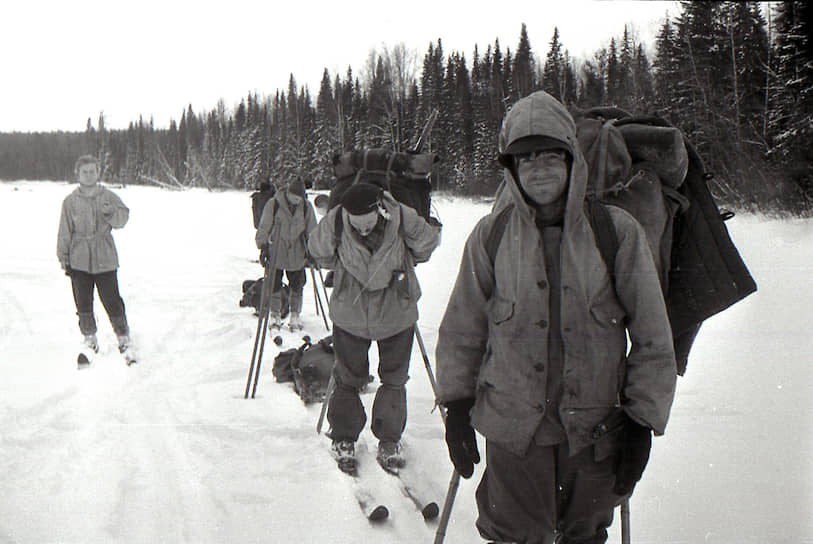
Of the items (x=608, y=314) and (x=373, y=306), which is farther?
(x=373, y=306)

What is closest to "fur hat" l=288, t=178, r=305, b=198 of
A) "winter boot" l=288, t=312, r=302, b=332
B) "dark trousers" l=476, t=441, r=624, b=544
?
"winter boot" l=288, t=312, r=302, b=332

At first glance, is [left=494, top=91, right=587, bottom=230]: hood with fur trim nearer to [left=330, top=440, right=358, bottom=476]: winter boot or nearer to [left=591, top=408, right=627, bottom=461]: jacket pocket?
[left=591, top=408, right=627, bottom=461]: jacket pocket

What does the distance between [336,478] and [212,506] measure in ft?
2.37

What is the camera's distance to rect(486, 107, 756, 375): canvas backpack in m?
1.89

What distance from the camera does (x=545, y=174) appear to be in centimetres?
162

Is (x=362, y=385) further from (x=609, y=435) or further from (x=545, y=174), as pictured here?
(x=545, y=174)

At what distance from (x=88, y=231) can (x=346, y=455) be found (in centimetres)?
388

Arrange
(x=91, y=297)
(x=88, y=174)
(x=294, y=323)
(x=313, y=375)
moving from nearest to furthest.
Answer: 1. (x=313, y=375)
2. (x=88, y=174)
3. (x=91, y=297)
4. (x=294, y=323)

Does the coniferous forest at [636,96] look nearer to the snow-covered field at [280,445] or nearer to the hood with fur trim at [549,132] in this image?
the snow-covered field at [280,445]

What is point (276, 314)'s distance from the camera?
699cm

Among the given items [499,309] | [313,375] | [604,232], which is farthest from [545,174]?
[313,375]

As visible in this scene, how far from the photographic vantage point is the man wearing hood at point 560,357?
158 cm

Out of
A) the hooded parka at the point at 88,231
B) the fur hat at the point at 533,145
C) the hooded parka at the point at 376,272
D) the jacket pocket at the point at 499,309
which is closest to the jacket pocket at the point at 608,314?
the jacket pocket at the point at 499,309

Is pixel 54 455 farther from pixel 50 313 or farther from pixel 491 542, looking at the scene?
pixel 50 313
